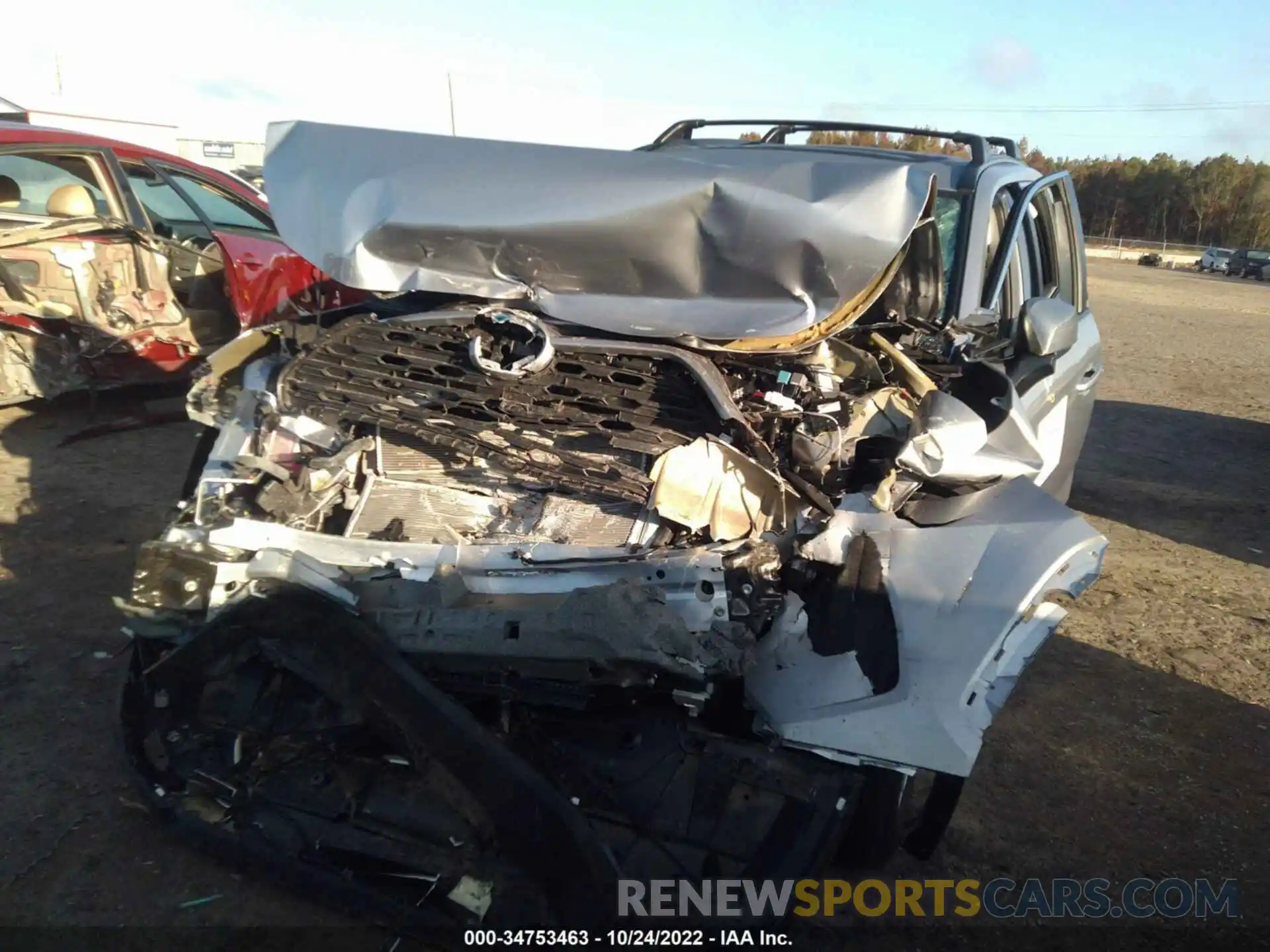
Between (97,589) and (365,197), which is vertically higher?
(365,197)

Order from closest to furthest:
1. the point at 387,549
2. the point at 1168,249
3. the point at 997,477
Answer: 1. the point at 387,549
2. the point at 997,477
3. the point at 1168,249

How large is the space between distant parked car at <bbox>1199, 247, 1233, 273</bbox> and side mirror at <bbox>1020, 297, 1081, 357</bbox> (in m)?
39.7

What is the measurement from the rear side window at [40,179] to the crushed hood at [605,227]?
3.50 meters

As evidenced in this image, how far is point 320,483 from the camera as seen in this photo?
2.86 meters

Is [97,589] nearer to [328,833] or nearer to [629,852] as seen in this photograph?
[328,833]

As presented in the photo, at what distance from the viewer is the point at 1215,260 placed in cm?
3653

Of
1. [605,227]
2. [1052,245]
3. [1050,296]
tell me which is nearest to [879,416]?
[605,227]

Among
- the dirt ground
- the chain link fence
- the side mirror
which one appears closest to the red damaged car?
the dirt ground

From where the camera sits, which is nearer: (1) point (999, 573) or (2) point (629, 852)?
(2) point (629, 852)

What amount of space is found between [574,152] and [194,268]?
14.1 ft

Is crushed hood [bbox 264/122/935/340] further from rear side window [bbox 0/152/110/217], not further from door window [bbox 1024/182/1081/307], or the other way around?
rear side window [bbox 0/152/110/217]

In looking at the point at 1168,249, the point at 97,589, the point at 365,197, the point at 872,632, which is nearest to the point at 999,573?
the point at 872,632

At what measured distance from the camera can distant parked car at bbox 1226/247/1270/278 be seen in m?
34.6

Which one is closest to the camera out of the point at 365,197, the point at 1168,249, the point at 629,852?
the point at 629,852
